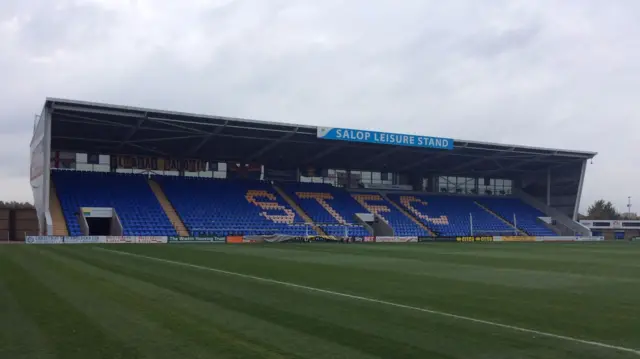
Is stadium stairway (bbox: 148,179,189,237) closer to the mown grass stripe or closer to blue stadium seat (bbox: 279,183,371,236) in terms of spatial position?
blue stadium seat (bbox: 279,183,371,236)

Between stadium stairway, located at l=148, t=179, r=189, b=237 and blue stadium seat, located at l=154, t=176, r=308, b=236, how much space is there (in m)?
0.43

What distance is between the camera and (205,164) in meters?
58.1

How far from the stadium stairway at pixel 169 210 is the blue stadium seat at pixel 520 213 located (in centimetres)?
3870

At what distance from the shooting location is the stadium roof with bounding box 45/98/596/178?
43.5m

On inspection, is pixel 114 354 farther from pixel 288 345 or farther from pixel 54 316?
pixel 54 316

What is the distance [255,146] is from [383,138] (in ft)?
41.1

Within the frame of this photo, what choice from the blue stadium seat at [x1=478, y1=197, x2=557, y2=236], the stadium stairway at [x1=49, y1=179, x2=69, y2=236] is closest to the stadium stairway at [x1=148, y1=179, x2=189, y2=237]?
the stadium stairway at [x1=49, y1=179, x2=69, y2=236]

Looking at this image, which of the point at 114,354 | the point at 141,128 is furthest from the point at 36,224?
the point at 114,354

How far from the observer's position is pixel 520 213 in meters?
69.4

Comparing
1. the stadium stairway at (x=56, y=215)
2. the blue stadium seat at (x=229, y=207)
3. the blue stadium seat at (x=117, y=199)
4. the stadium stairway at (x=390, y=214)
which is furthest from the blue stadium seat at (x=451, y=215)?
the stadium stairway at (x=56, y=215)

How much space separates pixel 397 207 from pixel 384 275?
45.6 meters

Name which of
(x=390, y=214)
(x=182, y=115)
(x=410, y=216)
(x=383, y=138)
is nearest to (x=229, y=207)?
(x=182, y=115)

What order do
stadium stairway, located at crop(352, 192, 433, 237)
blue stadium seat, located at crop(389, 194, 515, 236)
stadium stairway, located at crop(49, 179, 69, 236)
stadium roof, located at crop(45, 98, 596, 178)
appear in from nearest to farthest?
1. stadium stairway, located at crop(49, 179, 69, 236)
2. stadium roof, located at crop(45, 98, 596, 178)
3. stadium stairway, located at crop(352, 192, 433, 237)
4. blue stadium seat, located at crop(389, 194, 515, 236)

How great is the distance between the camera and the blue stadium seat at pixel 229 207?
167ft
